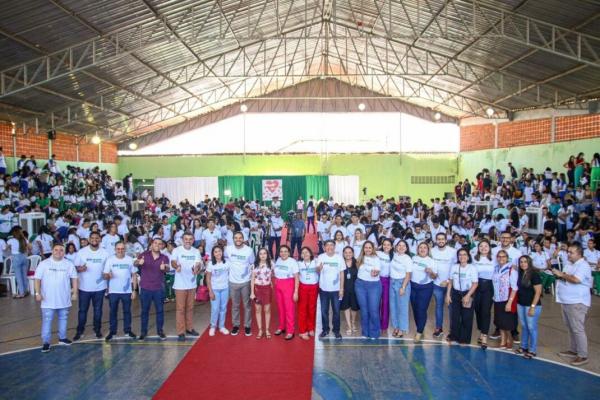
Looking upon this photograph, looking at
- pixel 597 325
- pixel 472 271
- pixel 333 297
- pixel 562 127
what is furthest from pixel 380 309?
pixel 562 127

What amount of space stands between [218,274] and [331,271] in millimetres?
1658

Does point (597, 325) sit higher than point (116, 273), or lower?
lower

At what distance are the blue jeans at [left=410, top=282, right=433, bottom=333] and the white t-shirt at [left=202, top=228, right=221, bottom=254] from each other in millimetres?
4829

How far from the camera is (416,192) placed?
2959cm

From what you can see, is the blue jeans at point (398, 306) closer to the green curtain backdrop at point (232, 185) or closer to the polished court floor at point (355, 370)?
the polished court floor at point (355, 370)

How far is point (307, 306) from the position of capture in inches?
297

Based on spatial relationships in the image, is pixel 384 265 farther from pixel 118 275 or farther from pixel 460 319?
pixel 118 275

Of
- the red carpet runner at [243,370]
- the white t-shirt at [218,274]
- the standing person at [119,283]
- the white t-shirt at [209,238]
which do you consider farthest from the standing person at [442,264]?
the white t-shirt at [209,238]

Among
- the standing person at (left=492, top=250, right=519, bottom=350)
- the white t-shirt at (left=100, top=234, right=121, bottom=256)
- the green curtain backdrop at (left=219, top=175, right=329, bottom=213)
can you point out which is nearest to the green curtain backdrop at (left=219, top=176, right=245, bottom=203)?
the green curtain backdrop at (left=219, top=175, right=329, bottom=213)

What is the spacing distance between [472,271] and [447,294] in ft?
1.63

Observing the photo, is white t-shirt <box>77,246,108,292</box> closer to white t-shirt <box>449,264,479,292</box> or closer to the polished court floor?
the polished court floor

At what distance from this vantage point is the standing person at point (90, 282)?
754cm

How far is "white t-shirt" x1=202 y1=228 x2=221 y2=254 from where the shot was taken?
35.8 feet

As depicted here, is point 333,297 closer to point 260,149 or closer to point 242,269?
point 242,269
